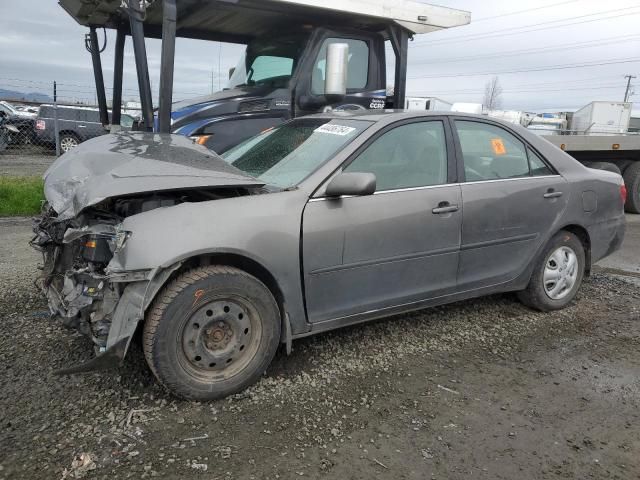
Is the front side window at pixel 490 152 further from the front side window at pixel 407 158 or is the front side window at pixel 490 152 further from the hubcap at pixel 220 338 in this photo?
the hubcap at pixel 220 338

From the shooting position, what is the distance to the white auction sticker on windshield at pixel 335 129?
12.0ft

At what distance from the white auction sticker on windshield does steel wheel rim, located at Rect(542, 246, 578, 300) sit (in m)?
2.04

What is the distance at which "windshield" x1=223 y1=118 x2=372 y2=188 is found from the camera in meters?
3.45

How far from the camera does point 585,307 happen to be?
15.4ft

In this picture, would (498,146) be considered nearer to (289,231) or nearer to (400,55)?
(289,231)

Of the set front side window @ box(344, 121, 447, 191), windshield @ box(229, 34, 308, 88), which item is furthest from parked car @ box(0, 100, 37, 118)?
front side window @ box(344, 121, 447, 191)

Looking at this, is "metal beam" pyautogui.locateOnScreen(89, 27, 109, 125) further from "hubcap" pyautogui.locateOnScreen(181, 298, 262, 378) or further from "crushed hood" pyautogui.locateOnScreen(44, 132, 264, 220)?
"hubcap" pyautogui.locateOnScreen(181, 298, 262, 378)

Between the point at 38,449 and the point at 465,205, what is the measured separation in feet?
9.64

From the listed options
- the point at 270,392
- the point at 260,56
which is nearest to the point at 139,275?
the point at 270,392

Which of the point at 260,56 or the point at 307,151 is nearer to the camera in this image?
the point at 307,151

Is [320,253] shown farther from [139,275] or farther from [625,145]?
[625,145]

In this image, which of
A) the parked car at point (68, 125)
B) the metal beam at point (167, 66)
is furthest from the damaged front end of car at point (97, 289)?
the parked car at point (68, 125)

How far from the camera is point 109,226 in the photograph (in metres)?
2.97

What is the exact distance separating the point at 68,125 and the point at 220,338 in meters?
15.6
